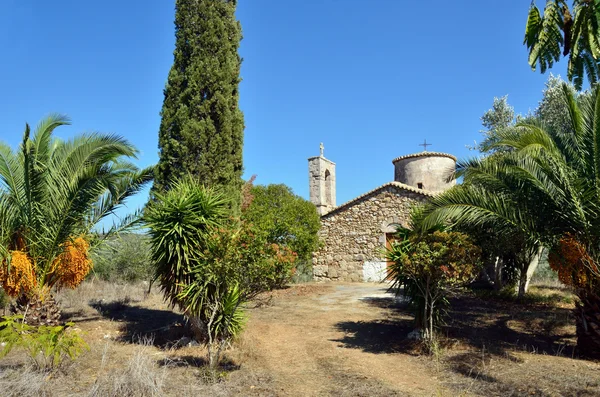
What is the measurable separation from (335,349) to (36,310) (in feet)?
18.4

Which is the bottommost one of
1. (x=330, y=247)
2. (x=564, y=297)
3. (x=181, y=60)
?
(x=564, y=297)

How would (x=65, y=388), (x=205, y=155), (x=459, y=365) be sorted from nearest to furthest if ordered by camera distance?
(x=65, y=388) → (x=459, y=365) → (x=205, y=155)

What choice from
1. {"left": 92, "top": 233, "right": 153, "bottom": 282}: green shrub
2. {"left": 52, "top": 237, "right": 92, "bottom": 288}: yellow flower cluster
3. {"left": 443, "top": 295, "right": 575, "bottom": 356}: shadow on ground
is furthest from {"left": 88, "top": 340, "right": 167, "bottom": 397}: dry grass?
{"left": 92, "top": 233, "right": 153, "bottom": 282}: green shrub

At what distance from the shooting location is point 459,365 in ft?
24.3

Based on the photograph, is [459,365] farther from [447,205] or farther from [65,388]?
[65,388]

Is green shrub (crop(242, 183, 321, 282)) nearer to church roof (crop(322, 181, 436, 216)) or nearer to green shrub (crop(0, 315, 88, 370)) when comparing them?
church roof (crop(322, 181, 436, 216))

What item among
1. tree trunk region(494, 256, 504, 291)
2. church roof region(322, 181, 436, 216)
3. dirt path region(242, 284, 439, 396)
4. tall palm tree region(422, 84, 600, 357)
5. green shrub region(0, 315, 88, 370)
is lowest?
dirt path region(242, 284, 439, 396)

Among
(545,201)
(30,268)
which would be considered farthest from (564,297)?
(30,268)

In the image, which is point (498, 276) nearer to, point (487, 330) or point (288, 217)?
point (487, 330)

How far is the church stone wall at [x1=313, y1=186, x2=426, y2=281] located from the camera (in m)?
18.8

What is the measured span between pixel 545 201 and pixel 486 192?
944 mm

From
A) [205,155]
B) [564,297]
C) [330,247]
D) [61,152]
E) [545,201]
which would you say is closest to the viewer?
[545,201]

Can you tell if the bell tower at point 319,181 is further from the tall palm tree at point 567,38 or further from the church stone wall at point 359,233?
the tall palm tree at point 567,38

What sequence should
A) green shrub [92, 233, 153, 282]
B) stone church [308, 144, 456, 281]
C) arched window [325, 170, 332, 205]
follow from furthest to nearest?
arched window [325, 170, 332, 205]
stone church [308, 144, 456, 281]
green shrub [92, 233, 153, 282]
